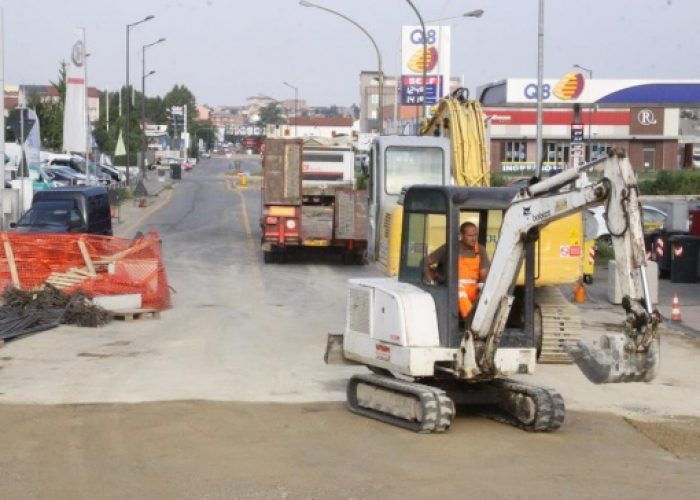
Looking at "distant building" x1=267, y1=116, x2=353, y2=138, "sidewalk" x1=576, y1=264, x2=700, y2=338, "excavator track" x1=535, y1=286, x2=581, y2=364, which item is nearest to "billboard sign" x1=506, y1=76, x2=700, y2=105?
"distant building" x1=267, y1=116, x2=353, y2=138

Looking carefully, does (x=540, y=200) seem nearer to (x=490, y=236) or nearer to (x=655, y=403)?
(x=490, y=236)

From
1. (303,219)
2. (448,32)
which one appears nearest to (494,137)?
(448,32)

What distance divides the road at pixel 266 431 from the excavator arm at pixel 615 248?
1036 millimetres

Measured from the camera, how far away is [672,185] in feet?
217

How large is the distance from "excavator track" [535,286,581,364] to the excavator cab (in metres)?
4.26

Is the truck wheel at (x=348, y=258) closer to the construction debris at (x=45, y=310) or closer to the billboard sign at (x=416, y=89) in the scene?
the construction debris at (x=45, y=310)

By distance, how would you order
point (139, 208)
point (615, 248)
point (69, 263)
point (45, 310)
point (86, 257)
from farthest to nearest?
1. point (139, 208)
2. point (69, 263)
3. point (86, 257)
4. point (45, 310)
5. point (615, 248)

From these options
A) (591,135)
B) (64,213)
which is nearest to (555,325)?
(64,213)

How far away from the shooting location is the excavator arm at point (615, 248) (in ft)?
31.8

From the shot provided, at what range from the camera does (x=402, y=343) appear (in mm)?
11844

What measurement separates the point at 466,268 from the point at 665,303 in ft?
46.6

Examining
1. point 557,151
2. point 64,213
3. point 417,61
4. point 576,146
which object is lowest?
point 64,213

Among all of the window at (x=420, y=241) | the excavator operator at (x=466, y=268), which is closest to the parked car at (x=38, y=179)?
the window at (x=420, y=241)

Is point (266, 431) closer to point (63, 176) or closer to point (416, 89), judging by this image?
point (63, 176)
